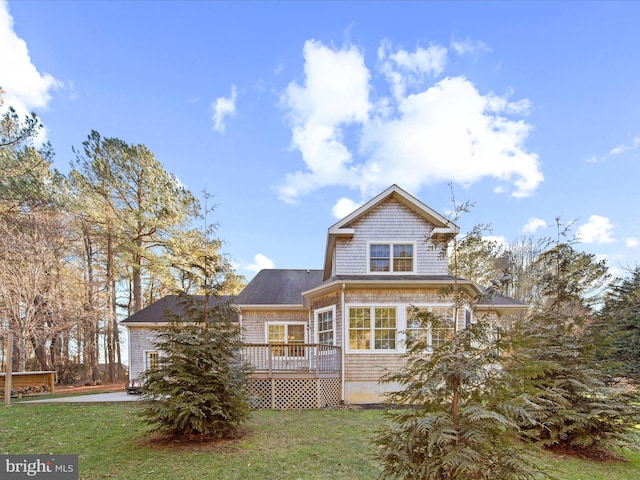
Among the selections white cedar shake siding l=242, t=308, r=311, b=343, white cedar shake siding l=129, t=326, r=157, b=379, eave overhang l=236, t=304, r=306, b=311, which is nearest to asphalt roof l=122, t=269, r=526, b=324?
eave overhang l=236, t=304, r=306, b=311

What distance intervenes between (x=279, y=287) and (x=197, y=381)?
9369 millimetres

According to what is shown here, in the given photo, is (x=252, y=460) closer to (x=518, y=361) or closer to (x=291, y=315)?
(x=518, y=361)

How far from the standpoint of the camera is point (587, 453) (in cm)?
588

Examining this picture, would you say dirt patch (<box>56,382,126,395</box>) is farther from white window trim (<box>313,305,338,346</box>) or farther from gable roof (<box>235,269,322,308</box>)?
white window trim (<box>313,305,338,346</box>)

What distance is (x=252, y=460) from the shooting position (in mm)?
5246

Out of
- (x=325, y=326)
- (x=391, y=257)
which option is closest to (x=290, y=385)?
(x=325, y=326)

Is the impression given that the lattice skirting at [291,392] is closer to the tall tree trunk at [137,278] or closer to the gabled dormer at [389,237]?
the gabled dormer at [389,237]

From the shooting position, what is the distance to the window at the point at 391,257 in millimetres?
11594

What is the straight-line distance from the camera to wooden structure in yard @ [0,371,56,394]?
13258 mm

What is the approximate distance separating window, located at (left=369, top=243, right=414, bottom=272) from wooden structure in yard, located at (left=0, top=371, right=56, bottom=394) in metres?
14.7

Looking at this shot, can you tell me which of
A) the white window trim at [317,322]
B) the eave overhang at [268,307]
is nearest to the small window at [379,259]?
the white window trim at [317,322]

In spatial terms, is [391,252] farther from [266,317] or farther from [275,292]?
[266,317]

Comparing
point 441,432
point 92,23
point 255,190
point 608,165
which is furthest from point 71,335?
point 608,165

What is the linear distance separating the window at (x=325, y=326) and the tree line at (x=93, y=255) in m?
5.69
